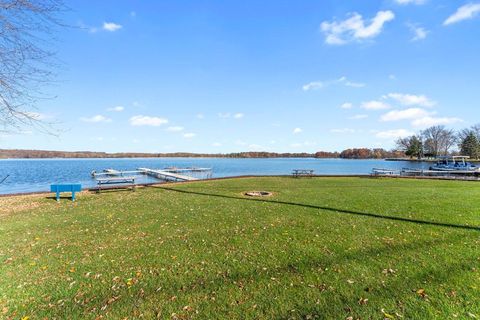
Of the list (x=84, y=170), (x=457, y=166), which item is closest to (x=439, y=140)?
(x=457, y=166)

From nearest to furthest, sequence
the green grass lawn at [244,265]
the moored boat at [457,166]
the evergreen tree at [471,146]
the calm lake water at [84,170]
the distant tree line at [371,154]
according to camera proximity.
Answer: the green grass lawn at [244,265] < the calm lake water at [84,170] < the moored boat at [457,166] < the evergreen tree at [471,146] < the distant tree line at [371,154]

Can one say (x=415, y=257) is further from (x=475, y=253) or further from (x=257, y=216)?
(x=257, y=216)

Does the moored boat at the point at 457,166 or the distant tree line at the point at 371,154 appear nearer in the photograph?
the moored boat at the point at 457,166

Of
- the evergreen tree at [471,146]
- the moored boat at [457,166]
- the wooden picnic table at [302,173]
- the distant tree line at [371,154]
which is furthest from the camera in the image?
the distant tree line at [371,154]

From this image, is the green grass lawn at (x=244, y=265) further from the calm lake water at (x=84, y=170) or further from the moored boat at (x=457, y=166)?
the moored boat at (x=457, y=166)

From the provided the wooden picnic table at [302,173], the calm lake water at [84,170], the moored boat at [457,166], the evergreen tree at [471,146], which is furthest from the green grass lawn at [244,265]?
the evergreen tree at [471,146]

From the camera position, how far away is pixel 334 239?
617cm

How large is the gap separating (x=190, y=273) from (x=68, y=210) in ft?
26.9

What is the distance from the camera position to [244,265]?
190 inches

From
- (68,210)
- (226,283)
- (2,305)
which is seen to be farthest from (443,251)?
(68,210)

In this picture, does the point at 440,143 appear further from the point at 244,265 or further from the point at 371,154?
the point at 244,265

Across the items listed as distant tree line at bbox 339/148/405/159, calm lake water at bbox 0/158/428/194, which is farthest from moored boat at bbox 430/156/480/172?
distant tree line at bbox 339/148/405/159

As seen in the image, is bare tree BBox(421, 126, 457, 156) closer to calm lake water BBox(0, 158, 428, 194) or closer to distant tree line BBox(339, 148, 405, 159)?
calm lake water BBox(0, 158, 428, 194)

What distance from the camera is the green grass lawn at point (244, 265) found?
3.55 meters
